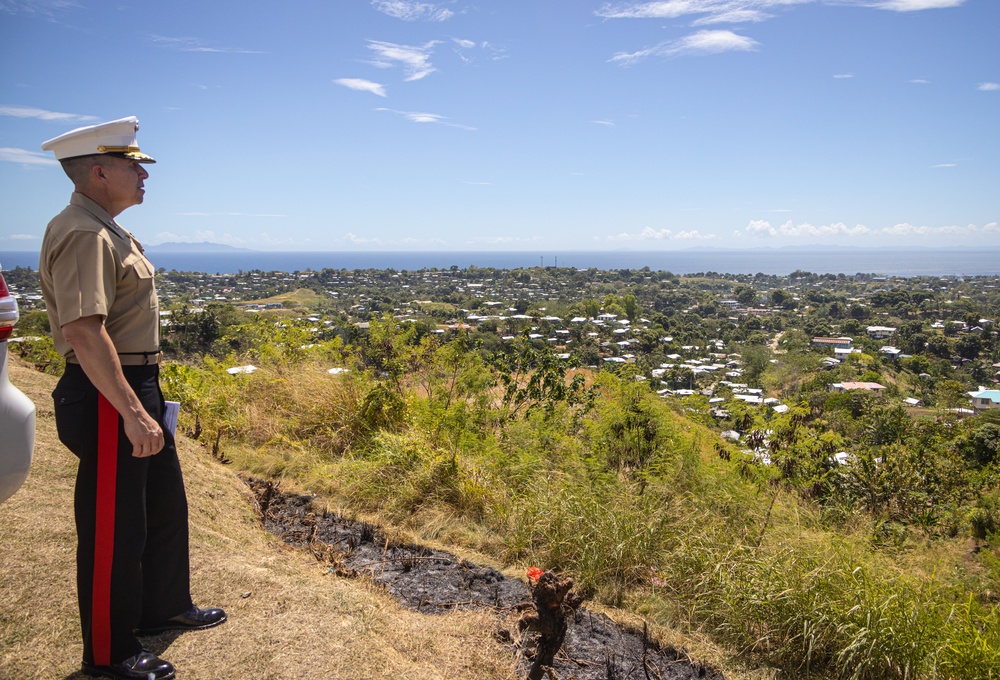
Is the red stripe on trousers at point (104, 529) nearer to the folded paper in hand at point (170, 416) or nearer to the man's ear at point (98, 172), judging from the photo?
the folded paper in hand at point (170, 416)

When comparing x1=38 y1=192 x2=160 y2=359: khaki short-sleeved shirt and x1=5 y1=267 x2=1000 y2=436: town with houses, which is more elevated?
x1=38 y1=192 x2=160 y2=359: khaki short-sleeved shirt

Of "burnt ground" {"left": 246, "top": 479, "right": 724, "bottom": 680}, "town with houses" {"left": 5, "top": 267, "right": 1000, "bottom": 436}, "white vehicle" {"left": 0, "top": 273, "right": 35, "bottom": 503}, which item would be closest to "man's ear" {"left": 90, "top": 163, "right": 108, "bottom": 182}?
"white vehicle" {"left": 0, "top": 273, "right": 35, "bottom": 503}

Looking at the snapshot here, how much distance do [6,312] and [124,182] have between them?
21.8 inches

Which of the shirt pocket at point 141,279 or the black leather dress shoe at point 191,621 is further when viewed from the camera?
the black leather dress shoe at point 191,621

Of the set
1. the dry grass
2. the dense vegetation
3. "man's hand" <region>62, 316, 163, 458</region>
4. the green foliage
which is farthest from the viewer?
the green foliage

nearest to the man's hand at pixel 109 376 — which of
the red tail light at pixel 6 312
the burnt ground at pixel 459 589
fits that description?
the red tail light at pixel 6 312

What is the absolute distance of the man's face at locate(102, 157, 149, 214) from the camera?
1.87 metres

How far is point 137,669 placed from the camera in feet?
6.01

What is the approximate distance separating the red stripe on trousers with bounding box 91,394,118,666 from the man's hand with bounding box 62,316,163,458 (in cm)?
6

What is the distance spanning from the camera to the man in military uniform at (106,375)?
1.70 m

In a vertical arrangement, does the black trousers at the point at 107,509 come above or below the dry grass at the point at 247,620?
above

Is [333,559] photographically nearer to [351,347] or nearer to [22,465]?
[22,465]

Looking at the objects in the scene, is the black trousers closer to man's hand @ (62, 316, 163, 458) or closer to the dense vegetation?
man's hand @ (62, 316, 163, 458)

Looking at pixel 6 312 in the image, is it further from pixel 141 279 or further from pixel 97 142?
pixel 97 142
